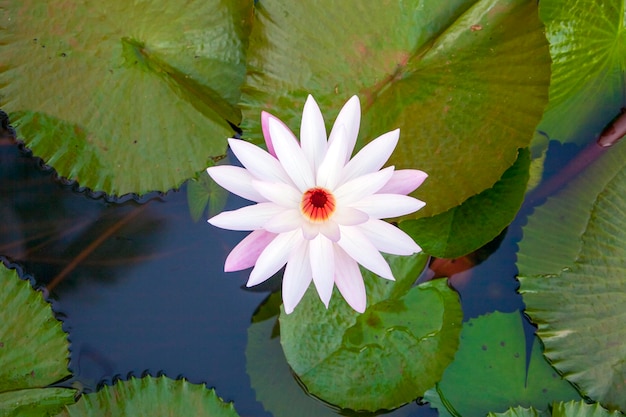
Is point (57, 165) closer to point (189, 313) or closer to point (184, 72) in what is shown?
point (184, 72)

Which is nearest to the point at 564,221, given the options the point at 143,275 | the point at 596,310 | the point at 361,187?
the point at 596,310

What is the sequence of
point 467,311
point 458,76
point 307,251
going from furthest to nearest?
point 467,311
point 458,76
point 307,251

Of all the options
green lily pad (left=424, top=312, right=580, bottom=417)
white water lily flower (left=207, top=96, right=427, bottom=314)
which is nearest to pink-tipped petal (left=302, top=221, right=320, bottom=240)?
white water lily flower (left=207, top=96, right=427, bottom=314)

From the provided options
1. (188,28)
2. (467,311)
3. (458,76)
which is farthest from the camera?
(467,311)

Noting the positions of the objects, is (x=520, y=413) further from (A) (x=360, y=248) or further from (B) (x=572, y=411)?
(A) (x=360, y=248)

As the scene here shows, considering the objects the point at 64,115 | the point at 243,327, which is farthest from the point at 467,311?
the point at 64,115

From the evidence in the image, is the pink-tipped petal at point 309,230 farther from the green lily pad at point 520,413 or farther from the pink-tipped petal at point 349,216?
the green lily pad at point 520,413

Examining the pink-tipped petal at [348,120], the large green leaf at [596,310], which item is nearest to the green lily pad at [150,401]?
the pink-tipped petal at [348,120]
